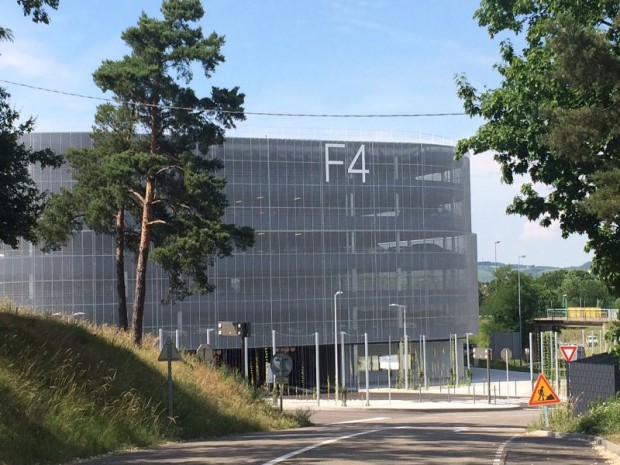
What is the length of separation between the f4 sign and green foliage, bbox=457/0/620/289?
58.9 metres

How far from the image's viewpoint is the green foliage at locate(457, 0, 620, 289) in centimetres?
2084

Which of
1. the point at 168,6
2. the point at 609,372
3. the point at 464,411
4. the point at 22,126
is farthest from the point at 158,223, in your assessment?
the point at 464,411

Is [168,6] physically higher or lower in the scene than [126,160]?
higher

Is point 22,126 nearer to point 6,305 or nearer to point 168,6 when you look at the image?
point 6,305

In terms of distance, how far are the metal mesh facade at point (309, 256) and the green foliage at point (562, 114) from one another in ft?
180

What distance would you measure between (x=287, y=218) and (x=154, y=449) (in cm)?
6794

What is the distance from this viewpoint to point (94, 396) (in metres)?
19.7

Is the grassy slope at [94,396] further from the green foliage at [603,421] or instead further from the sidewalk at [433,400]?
the sidewalk at [433,400]

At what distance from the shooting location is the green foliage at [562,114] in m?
20.8

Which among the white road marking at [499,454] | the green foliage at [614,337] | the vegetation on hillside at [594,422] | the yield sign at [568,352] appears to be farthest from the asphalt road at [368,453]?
the yield sign at [568,352]

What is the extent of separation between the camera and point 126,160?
36281 millimetres

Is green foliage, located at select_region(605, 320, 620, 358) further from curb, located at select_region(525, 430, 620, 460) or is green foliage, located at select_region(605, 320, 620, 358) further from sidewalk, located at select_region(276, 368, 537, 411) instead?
sidewalk, located at select_region(276, 368, 537, 411)

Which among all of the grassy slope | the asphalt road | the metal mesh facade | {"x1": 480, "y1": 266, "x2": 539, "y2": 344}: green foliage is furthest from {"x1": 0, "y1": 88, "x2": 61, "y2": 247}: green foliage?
{"x1": 480, "y1": 266, "x2": 539, "y2": 344}: green foliage

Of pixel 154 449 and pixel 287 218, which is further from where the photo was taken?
pixel 287 218
